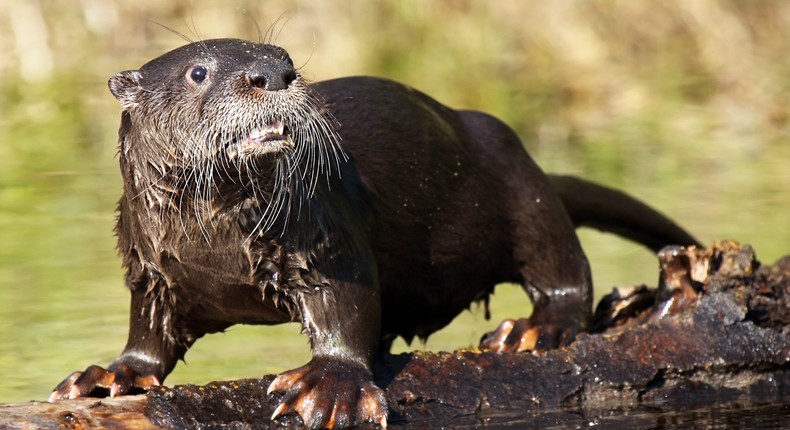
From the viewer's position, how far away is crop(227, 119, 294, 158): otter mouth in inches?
129

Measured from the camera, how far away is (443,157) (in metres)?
4.29

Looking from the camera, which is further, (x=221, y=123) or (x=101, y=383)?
(x=101, y=383)

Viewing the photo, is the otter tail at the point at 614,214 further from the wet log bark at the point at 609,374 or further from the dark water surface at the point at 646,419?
the dark water surface at the point at 646,419

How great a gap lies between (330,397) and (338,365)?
0.13 meters

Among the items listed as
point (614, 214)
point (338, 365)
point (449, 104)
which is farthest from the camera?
point (449, 104)

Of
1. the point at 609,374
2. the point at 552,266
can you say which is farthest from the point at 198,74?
the point at 552,266

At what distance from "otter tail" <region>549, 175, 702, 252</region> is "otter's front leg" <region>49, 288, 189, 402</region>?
4.97ft

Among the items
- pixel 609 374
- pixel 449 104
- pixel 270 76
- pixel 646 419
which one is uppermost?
pixel 449 104

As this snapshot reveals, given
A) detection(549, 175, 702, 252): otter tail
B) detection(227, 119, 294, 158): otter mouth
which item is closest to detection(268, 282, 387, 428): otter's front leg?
detection(227, 119, 294, 158): otter mouth

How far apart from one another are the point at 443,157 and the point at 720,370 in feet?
3.25

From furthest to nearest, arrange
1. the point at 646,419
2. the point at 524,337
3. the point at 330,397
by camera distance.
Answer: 1. the point at 524,337
2. the point at 646,419
3. the point at 330,397

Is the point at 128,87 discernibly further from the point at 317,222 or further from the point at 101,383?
the point at 101,383

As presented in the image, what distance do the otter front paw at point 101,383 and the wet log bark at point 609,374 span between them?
15.7 inches

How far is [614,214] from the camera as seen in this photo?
4977mm
